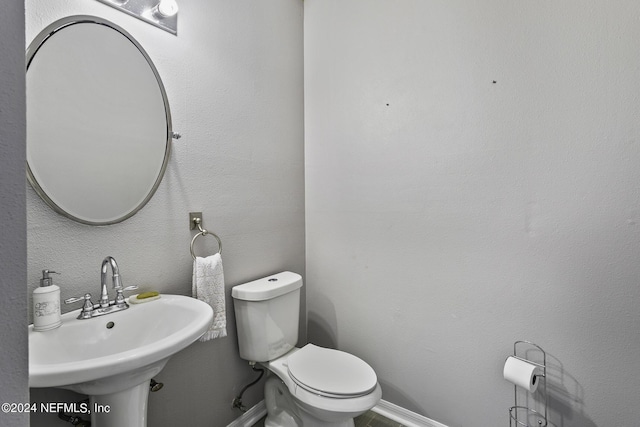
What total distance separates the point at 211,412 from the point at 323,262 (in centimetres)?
96

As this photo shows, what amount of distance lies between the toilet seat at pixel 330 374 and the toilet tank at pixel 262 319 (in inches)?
4.5

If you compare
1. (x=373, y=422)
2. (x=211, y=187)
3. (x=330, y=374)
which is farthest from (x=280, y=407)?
(x=211, y=187)

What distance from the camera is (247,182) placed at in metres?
1.53

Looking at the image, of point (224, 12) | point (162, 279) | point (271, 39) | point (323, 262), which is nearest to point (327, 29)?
point (271, 39)

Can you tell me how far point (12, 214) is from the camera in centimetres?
32

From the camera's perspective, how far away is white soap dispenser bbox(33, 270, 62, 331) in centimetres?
Answer: 83

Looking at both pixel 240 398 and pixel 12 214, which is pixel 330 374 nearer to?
pixel 240 398

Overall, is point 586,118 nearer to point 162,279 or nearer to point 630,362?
point 630,362

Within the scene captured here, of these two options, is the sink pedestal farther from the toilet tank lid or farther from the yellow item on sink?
the toilet tank lid

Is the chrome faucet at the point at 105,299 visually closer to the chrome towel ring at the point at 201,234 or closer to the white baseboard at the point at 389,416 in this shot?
the chrome towel ring at the point at 201,234

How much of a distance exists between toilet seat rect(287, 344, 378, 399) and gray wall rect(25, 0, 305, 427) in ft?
1.22

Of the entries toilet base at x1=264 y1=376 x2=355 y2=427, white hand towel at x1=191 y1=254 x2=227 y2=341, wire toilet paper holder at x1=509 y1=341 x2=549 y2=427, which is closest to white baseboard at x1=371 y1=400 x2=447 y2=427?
wire toilet paper holder at x1=509 y1=341 x2=549 y2=427

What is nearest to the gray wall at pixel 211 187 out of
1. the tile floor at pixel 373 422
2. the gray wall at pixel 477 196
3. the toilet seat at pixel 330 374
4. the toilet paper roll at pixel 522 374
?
the gray wall at pixel 477 196

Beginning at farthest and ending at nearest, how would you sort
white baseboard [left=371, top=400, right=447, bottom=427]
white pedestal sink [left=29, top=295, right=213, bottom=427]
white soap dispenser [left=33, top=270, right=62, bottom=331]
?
white baseboard [left=371, top=400, right=447, bottom=427], white soap dispenser [left=33, top=270, right=62, bottom=331], white pedestal sink [left=29, top=295, right=213, bottom=427]
